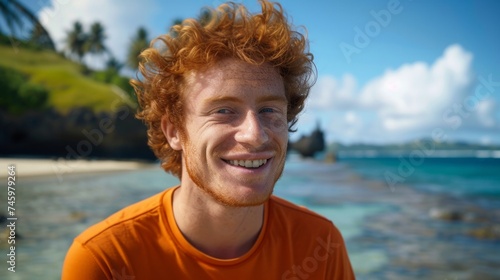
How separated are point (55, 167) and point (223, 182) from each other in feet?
90.0

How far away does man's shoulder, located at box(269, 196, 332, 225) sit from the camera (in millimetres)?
2626

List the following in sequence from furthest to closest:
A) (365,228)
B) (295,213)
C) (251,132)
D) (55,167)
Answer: (55,167), (365,228), (295,213), (251,132)

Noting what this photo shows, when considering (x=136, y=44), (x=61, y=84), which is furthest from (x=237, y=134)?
(x=136, y=44)

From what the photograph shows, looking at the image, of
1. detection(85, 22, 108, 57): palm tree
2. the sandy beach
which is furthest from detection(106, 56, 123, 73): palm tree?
the sandy beach

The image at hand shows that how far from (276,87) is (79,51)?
219ft

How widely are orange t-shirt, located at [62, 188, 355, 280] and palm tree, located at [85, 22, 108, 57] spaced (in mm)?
65402

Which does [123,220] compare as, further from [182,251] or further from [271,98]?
[271,98]

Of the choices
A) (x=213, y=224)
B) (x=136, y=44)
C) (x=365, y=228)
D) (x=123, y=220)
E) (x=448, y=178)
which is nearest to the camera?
(x=123, y=220)

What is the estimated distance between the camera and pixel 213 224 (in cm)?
240

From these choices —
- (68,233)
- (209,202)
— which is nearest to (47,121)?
(68,233)

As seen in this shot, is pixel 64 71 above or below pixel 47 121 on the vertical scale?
above

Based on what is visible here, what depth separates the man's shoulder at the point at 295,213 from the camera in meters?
2.63

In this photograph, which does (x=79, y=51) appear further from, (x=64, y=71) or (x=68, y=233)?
(x=68, y=233)

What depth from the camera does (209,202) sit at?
7.79ft
